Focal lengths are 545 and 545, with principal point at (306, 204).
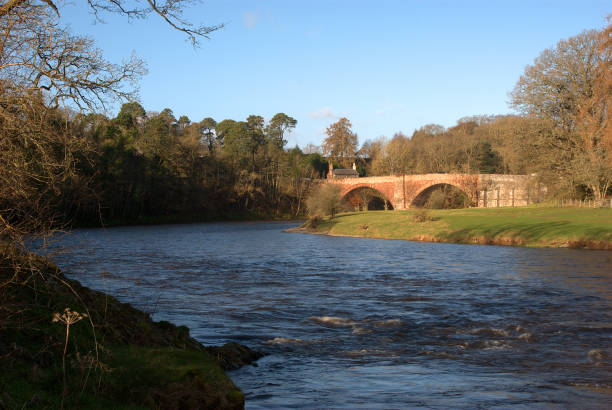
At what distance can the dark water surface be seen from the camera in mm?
7797

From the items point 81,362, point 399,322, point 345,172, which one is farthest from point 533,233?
point 345,172

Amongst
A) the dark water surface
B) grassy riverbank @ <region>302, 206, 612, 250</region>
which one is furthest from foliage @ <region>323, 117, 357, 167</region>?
the dark water surface

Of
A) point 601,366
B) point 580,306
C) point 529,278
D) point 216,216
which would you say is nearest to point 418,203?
point 216,216

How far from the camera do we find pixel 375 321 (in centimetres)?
1244

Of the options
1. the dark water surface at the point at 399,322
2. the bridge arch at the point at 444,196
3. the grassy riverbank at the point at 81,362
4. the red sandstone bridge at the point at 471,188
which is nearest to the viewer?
the grassy riverbank at the point at 81,362

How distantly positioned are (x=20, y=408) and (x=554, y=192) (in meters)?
46.5

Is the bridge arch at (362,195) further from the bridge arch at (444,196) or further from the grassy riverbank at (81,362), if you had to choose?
the grassy riverbank at (81,362)

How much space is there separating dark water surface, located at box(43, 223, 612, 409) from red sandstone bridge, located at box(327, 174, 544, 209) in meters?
32.7

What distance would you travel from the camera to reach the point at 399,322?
12336 mm

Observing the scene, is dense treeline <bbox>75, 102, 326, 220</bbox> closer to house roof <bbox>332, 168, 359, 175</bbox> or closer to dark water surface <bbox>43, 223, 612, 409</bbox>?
house roof <bbox>332, 168, 359, 175</bbox>

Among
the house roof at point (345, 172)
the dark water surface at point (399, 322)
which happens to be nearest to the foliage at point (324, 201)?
the dark water surface at point (399, 322)

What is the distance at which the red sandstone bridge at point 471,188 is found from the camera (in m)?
61.4

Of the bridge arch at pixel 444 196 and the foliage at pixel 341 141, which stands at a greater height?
the foliage at pixel 341 141

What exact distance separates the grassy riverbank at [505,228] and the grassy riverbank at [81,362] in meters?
26.7
